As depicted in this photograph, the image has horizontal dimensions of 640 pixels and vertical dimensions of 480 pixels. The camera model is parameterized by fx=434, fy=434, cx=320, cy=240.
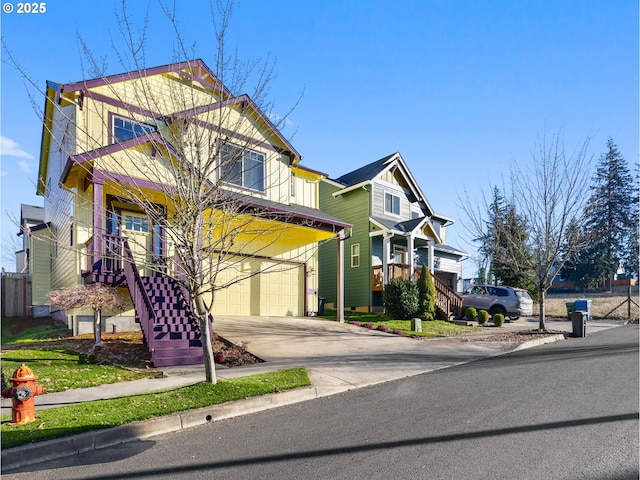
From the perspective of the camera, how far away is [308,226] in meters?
16.0

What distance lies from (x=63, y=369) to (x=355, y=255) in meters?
16.6

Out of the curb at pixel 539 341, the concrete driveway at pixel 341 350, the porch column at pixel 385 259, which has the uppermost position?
the porch column at pixel 385 259

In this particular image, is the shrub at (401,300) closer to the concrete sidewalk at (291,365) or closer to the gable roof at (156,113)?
the concrete sidewalk at (291,365)

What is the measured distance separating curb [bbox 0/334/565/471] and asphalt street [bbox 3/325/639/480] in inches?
5.6

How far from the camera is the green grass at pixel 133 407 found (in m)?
4.91

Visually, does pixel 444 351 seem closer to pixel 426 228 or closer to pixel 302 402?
pixel 302 402

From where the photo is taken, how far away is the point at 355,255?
23.3 metres

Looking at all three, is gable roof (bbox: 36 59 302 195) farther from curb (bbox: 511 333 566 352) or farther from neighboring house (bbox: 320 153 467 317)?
curb (bbox: 511 333 566 352)

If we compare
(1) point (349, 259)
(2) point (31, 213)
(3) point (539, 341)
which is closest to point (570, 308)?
(3) point (539, 341)

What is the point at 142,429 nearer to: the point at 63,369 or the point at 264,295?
the point at 63,369

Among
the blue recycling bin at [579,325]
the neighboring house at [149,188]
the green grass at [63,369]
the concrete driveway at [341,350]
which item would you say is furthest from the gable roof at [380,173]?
the green grass at [63,369]

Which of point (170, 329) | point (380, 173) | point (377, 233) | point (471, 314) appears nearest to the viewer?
point (170, 329)

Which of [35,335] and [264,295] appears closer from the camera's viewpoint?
[35,335]

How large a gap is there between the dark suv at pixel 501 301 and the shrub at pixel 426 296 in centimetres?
336
